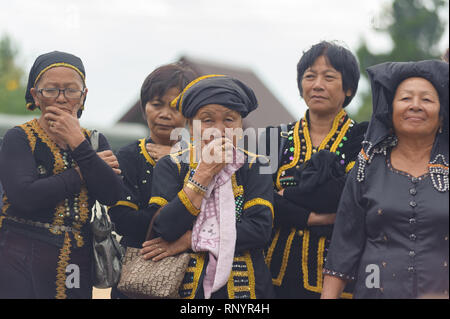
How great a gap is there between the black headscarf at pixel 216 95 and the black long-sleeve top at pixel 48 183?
0.61 m

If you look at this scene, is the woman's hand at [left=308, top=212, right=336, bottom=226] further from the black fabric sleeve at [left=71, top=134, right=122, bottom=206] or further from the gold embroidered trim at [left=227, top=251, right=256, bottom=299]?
the black fabric sleeve at [left=71, top=134, right=122, bottom=206]

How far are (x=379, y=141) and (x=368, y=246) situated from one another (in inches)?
22.2

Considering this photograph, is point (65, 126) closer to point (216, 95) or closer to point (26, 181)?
point (26, 181)

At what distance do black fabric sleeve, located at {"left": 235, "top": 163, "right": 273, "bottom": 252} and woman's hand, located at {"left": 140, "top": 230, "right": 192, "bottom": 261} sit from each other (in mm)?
283

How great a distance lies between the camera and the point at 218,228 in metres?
3.63

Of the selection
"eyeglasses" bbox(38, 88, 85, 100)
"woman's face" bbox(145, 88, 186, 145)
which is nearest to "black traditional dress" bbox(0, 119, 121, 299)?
"eyeglasses" bbox(38, 88, 85, 100)

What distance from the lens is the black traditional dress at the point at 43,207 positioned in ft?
12.1

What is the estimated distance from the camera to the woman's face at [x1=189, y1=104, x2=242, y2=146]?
12.0 feet

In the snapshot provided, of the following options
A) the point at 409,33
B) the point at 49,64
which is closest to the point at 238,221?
the point at 49,64

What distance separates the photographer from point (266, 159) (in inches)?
157

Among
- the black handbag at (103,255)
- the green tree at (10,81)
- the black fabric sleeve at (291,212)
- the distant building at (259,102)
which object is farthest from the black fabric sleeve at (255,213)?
the green tree at (10,81)

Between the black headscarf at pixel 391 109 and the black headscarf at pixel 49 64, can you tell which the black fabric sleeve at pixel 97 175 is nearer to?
the black headscarf at pixel 49 64

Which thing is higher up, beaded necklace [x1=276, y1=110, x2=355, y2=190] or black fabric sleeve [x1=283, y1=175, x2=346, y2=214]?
beaded necklace [x1=276, y1=110, x2=355, y2=190]
